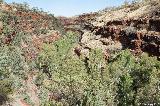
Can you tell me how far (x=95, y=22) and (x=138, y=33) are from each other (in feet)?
69.7

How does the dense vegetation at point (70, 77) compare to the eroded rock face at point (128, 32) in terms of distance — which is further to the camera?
the eroded rock face at point (128, 32)

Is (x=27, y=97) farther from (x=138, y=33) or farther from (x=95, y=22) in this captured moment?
(x=95, y=22)

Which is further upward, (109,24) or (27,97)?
(109,24)

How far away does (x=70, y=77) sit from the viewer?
193ft

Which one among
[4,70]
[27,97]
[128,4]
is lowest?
[27,97]

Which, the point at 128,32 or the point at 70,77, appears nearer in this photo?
the point at 70,77

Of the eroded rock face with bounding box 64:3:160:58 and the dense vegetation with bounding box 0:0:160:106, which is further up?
the eroded rock face with bounding box 64:3:160:58

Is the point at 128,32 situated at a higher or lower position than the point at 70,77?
higher

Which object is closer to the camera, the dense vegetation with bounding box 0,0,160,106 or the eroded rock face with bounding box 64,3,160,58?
the dense vegetation with bounding box 0,0,160,106

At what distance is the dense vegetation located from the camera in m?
52.2

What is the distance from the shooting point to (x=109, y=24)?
92.6 meters

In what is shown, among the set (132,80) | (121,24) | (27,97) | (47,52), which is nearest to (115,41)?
(121,24)

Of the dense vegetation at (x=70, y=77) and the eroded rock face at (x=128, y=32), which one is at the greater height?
the eroded rock face at (x=128, y=32)

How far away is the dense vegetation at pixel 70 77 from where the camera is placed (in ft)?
171
